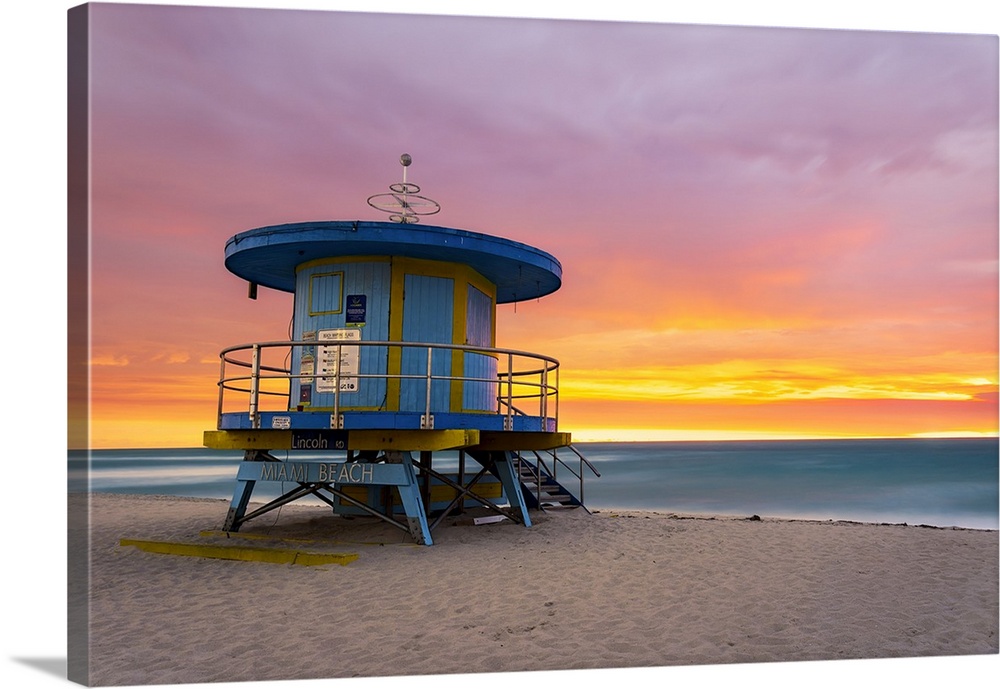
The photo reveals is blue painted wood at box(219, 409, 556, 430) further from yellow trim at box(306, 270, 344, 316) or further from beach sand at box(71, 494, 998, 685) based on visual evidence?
yellow trim at box(306, 270, 344, 316)

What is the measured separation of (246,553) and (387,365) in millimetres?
3077

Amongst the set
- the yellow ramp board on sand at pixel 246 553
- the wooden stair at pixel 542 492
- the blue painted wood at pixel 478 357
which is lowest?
the wooden stair at pixel 542 492

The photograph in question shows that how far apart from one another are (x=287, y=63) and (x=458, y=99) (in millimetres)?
2220

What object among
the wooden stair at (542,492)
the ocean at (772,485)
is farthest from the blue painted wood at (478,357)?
the ocean at (772,485)

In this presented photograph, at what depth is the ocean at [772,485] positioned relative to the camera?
2931cm

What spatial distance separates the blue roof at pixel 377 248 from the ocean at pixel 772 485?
485 inches

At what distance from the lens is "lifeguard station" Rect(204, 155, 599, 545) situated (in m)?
9.97

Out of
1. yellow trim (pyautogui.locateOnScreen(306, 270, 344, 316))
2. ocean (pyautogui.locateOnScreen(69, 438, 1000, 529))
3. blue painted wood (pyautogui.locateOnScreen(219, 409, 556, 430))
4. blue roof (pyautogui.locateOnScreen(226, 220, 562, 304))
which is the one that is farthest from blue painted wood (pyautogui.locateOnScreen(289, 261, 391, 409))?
ocean (pyautogui.locateOnScreen(69, 438, 1000, 529))

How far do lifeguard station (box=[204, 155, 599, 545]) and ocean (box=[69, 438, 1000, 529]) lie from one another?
12.5 metres

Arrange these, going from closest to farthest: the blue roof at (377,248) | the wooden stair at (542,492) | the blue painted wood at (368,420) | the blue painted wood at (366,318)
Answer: the blue painted wood at (368,420) < the blue roof at (377,248) < the blue painted wood at (366,318) < the wooden stair at (542,492)

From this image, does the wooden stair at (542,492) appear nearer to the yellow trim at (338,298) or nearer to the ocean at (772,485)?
the yellow trim at (338,298)

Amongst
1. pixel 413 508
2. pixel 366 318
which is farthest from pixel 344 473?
pixel 366 318

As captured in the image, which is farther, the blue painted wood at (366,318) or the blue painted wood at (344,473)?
the blue painted wood at (366,318)

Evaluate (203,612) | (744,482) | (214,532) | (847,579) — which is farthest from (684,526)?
(744,482)
